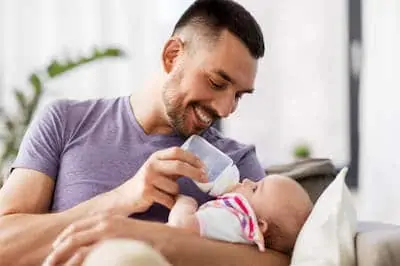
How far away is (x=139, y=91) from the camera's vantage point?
76.7 inches

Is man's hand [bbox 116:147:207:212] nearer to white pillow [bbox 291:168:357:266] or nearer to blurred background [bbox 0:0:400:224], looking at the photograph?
white pillow [bbox 291:168:357:266]

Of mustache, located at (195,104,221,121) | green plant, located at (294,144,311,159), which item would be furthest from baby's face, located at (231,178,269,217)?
green plant, located at (294,144,311,159)

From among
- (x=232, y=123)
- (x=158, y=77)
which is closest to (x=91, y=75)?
(x=232, y=123)

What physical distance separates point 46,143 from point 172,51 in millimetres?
376

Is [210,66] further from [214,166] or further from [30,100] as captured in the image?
[30,100]

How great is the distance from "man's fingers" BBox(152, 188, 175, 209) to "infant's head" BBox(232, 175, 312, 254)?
137mm

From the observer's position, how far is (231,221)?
5.13 ft

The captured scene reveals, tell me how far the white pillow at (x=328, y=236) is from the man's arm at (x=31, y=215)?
40cm

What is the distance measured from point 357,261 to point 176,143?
558 millimetres

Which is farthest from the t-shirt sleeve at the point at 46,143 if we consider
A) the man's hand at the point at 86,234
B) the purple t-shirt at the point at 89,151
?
the man's hand at the point at 86,234

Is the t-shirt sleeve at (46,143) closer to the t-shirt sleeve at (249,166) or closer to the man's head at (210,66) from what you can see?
the man's head at (210,66)

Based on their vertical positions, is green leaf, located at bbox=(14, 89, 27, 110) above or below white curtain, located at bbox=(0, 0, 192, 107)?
below

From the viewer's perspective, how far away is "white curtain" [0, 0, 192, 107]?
10.4 feet

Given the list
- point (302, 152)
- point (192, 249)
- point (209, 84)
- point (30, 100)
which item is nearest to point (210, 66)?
point (209, 84)
